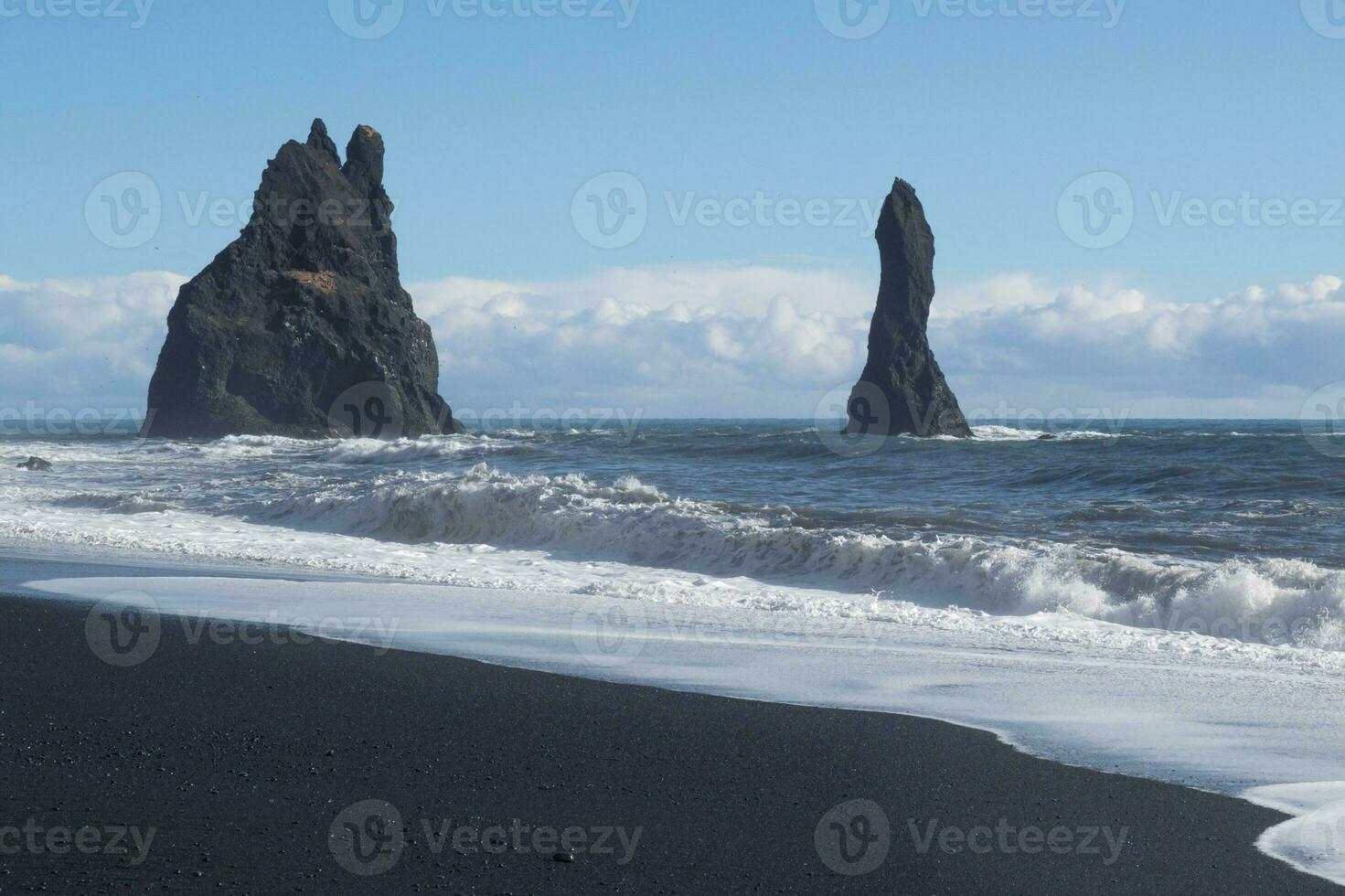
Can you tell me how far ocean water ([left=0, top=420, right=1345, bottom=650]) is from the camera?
10.7 meters

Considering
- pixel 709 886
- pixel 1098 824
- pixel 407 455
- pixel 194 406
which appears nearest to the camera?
pixel 709 886

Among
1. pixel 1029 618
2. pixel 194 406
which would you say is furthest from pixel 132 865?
pixel 194 406

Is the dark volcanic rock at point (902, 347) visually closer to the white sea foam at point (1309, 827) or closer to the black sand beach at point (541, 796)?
the black sand beach at point (541, 796)

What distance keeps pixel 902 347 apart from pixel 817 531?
49.3 meters

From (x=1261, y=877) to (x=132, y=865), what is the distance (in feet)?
13.0

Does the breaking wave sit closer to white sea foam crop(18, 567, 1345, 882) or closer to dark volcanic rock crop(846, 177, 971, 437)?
white sea foam crop(18, 567, 1345, 882)

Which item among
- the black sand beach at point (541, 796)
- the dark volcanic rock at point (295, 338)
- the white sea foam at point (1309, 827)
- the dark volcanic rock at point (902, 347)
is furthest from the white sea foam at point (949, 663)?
the dark volcanic rock at point (902, 347)

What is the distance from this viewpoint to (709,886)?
159 inches

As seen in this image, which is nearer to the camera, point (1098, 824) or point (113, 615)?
point (1098, 824)

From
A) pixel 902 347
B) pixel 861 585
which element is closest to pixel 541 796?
pixel 861 585

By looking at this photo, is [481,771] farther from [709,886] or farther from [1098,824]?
[1098,824]

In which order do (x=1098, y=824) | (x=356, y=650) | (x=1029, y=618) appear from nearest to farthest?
(x=1098, y=824) < (x=356, y=650) < (x=1029, y=618)

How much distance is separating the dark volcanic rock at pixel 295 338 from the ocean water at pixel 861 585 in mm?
34912

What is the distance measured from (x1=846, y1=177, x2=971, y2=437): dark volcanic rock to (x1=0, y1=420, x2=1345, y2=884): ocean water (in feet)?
118
